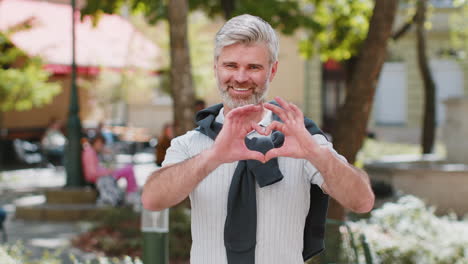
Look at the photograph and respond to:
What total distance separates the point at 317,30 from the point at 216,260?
1127 centimetres

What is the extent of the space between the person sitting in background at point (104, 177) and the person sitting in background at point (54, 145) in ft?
18.6

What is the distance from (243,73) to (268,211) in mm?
492

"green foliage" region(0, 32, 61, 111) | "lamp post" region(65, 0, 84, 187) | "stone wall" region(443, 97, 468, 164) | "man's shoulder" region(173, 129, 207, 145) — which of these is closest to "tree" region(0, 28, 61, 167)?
"green foliage" region(0, 32, 61, 111)

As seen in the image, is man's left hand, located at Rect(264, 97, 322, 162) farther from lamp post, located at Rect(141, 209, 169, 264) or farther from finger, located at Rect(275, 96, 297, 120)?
lamp post, located at Rect(141, 209, 169, 264)

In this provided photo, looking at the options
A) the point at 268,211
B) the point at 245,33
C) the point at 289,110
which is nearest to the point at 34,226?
the point at 268,211

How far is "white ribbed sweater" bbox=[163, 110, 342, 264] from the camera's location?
94.2 inches

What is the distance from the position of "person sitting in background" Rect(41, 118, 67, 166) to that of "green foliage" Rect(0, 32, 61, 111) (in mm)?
2486

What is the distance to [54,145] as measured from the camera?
17.2 meters

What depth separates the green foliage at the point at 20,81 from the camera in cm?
1353

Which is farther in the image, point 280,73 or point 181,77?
point 280,73

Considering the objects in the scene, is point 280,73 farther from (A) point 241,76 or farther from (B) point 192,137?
(A) point 241,76

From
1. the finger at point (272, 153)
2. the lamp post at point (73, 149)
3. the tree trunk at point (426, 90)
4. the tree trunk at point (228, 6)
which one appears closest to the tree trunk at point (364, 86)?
the finger at point (272, 153)

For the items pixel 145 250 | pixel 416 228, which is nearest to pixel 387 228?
pixel 416 228

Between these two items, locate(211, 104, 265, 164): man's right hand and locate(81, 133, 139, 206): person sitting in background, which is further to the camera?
locate(81, 133, 139, 206): person sitting in background
